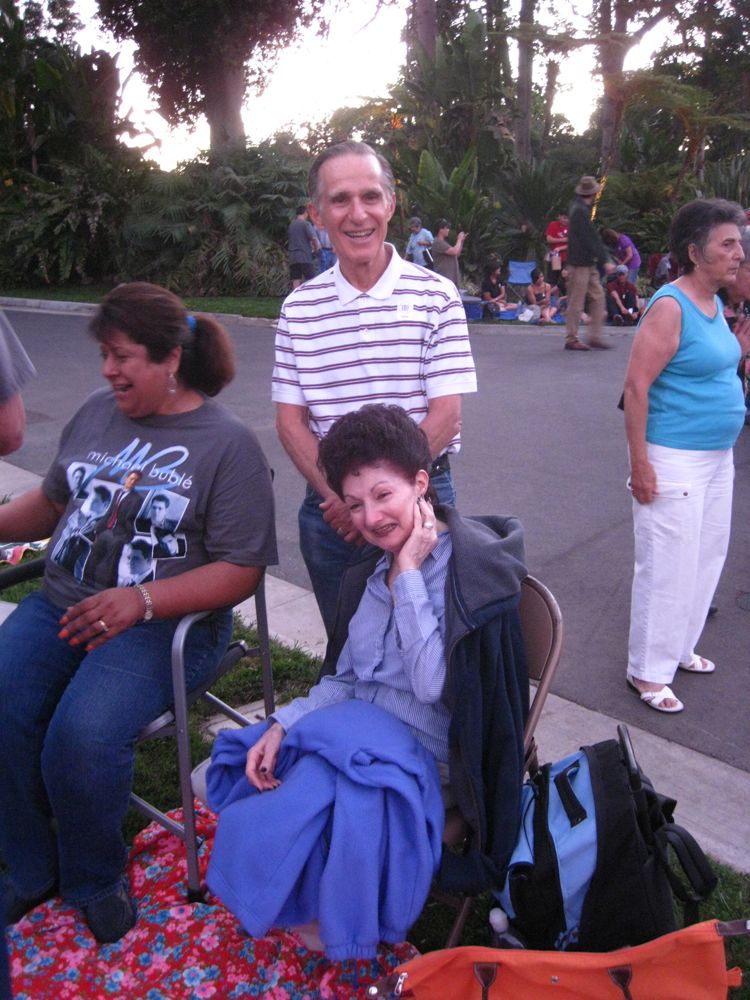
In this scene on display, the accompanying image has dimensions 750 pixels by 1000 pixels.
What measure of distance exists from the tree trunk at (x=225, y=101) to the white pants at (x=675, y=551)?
62.5 feet

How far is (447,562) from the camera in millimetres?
2137

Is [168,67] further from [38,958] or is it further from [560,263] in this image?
[38,958]

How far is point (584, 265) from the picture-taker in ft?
37.6

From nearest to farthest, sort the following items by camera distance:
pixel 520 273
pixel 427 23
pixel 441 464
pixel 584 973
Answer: pixel 584 973 < pixel 441 464 < pixel 520 273 < pixel 427 23

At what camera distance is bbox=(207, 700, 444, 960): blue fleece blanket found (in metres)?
1.79

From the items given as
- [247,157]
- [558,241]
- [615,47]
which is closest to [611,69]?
[615,47]

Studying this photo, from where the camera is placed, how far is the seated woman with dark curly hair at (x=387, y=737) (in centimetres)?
181

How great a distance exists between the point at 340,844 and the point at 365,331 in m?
1.41

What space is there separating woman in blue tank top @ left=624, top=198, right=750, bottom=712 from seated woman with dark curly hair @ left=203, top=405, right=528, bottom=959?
1314mm

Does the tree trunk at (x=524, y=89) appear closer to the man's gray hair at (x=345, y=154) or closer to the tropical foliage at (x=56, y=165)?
the tropical foliage at (x=56, y=165)

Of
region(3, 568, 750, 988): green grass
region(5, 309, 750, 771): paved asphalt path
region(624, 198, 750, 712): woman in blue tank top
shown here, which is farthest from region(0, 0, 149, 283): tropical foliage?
region(624, 198, 750, 712): woman in blue tank top

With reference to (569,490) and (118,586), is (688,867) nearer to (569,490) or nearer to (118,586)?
(118,586)

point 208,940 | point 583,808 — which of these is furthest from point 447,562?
point 208,940

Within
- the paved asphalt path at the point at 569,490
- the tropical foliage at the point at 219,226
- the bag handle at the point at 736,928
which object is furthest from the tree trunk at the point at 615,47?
the bag handle at the point at 736,928
